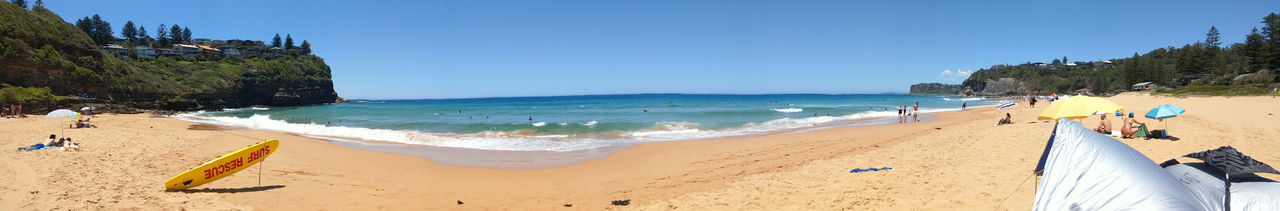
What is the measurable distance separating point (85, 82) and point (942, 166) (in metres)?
54.1

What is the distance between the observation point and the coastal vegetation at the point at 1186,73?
1603 inches

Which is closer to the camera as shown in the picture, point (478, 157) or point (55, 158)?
point (55, 158)

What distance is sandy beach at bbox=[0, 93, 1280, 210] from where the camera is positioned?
658 centimetres

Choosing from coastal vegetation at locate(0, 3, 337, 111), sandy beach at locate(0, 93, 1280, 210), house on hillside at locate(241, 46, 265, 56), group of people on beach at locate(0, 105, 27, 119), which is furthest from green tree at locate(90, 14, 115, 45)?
sandy beach at locate(0, 93, 1280, 210)

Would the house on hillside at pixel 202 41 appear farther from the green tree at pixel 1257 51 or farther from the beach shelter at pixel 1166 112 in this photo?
the green tree at pixel 1257 51

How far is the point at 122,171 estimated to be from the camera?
28.1ft

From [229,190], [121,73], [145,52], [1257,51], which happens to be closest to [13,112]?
[121,73]

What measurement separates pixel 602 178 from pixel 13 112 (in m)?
36.1

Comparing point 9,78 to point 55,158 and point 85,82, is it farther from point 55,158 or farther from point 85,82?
point 55,158

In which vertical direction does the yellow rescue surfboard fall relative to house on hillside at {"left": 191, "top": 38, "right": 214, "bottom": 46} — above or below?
below

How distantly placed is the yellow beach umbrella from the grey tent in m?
6.80

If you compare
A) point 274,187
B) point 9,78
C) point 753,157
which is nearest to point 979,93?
point 753,157

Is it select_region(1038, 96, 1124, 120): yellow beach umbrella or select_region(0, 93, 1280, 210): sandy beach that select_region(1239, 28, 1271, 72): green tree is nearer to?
select_region(0, 93, 1280, 210): sandy beach

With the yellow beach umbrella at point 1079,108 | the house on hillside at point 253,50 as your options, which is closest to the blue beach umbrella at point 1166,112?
the yellow beach umbrella at point 1079,108
